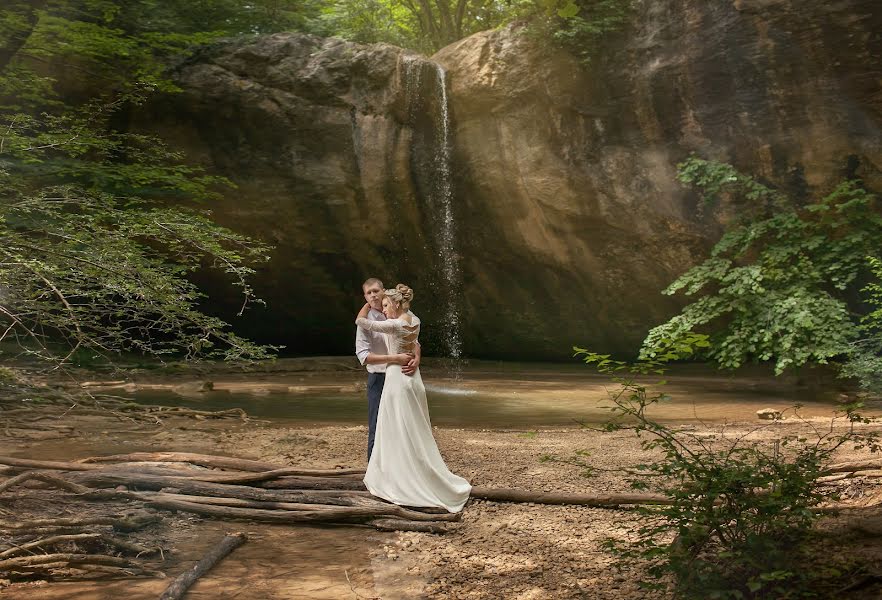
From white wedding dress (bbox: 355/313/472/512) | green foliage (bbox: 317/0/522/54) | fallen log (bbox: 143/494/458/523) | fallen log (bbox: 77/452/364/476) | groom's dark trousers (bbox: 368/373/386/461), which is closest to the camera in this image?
fallen log (bbox: 143/494/458/523)

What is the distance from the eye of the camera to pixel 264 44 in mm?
14773

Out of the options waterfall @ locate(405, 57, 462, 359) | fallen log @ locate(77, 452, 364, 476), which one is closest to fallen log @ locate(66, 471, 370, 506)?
fallen log @ locate(77, 452, 364, 476)

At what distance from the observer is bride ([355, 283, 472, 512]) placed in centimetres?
521

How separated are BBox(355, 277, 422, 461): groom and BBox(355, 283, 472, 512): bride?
6.1 inches

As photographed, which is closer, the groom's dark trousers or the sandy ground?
the sandy ground

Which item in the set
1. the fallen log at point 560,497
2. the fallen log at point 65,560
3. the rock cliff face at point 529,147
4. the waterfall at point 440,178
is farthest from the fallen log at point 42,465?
the waterfall at point 440,178

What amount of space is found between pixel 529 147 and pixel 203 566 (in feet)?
39.6

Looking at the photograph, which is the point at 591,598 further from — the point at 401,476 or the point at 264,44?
the point at 264,44

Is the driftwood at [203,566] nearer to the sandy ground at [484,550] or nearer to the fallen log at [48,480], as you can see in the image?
the sandy ground at [484,550]

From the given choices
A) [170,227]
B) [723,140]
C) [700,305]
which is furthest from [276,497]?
[723,140]

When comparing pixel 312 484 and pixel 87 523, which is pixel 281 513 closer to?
pixel 312 484

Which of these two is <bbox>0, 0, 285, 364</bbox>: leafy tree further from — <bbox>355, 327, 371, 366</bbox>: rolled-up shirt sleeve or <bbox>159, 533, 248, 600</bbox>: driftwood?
<bbox>159, 533, 248, 600</bbox>: driftwood

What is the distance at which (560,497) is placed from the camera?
17.5ft

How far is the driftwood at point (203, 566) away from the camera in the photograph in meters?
3.57
